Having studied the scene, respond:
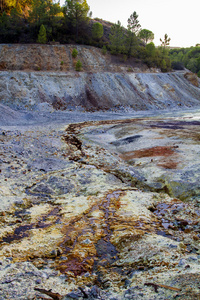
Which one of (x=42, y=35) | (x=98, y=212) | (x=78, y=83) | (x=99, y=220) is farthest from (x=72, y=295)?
(x=42, y=35)

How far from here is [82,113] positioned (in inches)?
1191

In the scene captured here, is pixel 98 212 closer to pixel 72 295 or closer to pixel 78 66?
pixel 72 295

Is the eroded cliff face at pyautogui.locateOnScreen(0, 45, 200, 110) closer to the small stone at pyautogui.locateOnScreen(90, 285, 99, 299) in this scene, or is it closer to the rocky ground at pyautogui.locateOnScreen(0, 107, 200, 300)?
the rocky ground at pyautogui.locateOnScreen(0, 107, 200, 300)

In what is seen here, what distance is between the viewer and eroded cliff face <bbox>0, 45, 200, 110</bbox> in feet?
101

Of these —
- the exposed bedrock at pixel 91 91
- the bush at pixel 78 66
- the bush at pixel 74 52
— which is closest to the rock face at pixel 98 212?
the exposed bedrock at pixel 91 91

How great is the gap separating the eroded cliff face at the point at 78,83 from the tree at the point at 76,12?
808cm

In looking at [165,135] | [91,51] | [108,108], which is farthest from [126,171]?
[91,51]

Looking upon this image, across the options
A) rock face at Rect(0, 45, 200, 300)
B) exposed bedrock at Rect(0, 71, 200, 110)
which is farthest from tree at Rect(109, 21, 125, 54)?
rock face at Rect(0, 45, 200, 300)

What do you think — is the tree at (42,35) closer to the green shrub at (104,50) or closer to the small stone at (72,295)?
the green shrub at (104,50)

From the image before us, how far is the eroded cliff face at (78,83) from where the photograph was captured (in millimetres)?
30812

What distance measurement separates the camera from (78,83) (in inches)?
1414

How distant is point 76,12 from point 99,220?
53.8 m

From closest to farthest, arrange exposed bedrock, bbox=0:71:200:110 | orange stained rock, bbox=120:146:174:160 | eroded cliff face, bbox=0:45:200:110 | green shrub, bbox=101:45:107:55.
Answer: orange stained rock, bbox=120:146:174:160 → exposed bedrock, bbox=0:71:200:110 → eroded cliff face, bbox=0:45:200:110 → green shrub, bbox=101:45:107:55

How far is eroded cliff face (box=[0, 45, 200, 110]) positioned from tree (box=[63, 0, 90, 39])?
8.08 m
